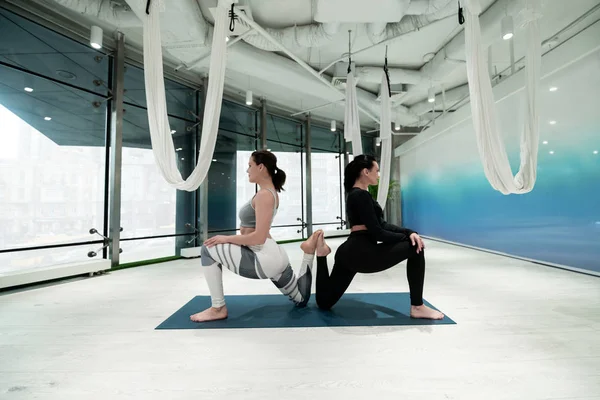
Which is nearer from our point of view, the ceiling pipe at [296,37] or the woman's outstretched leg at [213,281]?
the woman's outstretched leg at [213,281]

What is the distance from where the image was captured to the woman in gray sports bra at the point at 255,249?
2127 millimetres

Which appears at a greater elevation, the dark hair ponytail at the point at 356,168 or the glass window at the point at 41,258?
the dark hair ponytail at the point at 356,168

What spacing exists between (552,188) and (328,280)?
169 inches

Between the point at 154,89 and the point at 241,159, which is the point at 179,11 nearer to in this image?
the point at 154,89

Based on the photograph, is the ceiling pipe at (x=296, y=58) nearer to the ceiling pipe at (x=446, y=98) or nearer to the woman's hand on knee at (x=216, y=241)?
the ceiling pipe at (x=446, y=98)

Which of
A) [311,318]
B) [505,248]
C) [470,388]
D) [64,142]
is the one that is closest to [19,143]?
[64,142]

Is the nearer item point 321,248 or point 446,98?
point 321,248

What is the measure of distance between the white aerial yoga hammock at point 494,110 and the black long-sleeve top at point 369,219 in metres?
1.28

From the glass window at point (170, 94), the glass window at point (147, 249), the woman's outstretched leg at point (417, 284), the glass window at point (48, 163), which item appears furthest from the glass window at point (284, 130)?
the woman's outstretched leg at point (417, 284)

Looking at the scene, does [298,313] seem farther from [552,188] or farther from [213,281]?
[552,188]

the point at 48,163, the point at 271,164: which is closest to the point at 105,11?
the point at 48,163

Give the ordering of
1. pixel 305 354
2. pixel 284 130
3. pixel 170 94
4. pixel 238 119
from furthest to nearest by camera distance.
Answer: pixel 284 130
pixel 238 119
pixel 170 94
pixel 305 354

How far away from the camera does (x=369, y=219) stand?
7.01 feet

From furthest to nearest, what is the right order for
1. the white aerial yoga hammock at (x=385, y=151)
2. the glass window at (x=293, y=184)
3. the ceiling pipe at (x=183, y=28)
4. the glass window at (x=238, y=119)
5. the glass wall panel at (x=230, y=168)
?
the glass window at (x=293, y=184) → the glass window at (x=238, y=119) → the glass wall panel at (x=230, y=168) → the white aerial yoga hammock at (x=385, y=151) → the ceiling pipe at (x=183, y=28)
